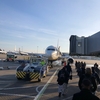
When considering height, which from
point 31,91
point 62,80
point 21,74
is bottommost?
point 31,91

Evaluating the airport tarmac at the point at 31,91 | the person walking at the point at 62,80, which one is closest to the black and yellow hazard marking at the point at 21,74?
the airport tarmac at the point at 31,91

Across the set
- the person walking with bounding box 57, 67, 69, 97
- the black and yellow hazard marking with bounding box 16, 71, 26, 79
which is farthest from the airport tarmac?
the black and yellow hazard marking with bounding box 16, 71, 26, 79

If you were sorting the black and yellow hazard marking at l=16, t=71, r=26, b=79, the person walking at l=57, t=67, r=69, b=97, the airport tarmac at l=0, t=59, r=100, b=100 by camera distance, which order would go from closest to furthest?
the airport tarmac at l=0, t=59, r=100, b=100
the person walking at l=57, t=67, r=69, b=97
the black and yellow hazard marking at l=16, t=71, r=26, b=79

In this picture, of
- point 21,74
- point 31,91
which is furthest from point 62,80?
point 21,74

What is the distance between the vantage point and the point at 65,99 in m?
9.48

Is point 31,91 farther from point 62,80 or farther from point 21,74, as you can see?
point 21,74

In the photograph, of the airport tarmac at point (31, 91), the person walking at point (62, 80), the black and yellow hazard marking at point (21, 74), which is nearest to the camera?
the airport tarmac at point (31, 91)

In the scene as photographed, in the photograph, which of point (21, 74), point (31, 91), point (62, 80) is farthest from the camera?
point (21, 74)

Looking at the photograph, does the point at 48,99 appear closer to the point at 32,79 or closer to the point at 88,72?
the point at 88,72

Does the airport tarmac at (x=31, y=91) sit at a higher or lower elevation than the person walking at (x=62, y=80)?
lower

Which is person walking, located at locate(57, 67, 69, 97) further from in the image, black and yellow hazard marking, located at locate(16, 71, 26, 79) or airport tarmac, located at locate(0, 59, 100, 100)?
black and yellow hazard marking, located at locate(16, 71, 26, 79)

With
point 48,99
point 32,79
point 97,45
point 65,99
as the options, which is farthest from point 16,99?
point 32,79

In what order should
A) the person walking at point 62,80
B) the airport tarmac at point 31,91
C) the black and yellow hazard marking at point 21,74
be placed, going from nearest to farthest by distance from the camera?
the airport tarmac at point 31,91, the person walking at point 62,80, the black and yellow hazard marking at point 21,74

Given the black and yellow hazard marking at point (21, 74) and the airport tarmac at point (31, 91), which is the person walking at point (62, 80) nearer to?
the airport tarmac at point (31, 91)
